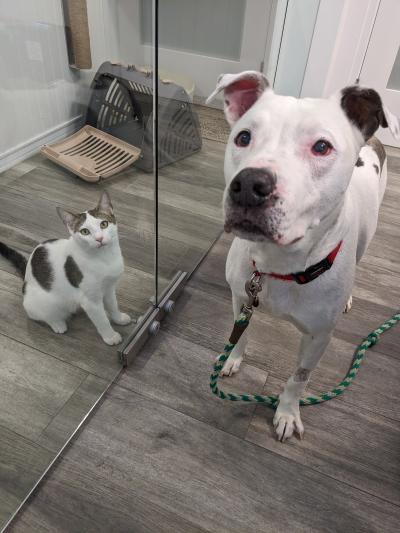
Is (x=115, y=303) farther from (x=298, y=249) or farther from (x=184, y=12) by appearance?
(x=184, y=12)

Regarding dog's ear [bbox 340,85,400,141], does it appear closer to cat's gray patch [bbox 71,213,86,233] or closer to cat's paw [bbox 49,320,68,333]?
cat's gray patch [bbox 71,213,86,233]

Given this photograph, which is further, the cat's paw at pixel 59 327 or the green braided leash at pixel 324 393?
the cat's paw at pixel 59 327

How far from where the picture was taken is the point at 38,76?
1789 millimetres

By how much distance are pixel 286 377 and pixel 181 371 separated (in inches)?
16.4

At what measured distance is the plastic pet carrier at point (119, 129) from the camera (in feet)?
5.24

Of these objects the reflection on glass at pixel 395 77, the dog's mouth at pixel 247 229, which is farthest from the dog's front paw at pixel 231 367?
the reflection on glass at pixel 395 77

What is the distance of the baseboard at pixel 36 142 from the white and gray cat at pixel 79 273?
1.58ft

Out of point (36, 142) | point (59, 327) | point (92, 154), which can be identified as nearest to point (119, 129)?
point (92, 154)

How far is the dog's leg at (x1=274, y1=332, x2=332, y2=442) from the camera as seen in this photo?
48.1 inches

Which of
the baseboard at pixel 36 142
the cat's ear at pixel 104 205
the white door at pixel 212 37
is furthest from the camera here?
the baseboard at pixel 36 142

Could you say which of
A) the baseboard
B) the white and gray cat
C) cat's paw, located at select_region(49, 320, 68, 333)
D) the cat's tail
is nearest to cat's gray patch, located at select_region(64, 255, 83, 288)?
the white and gray cat

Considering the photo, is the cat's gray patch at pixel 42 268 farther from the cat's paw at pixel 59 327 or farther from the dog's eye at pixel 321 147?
the dog's eye at pixel 321 147

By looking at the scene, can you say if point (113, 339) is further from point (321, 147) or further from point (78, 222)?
point (321, 147)

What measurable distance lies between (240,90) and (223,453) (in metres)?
1.13
